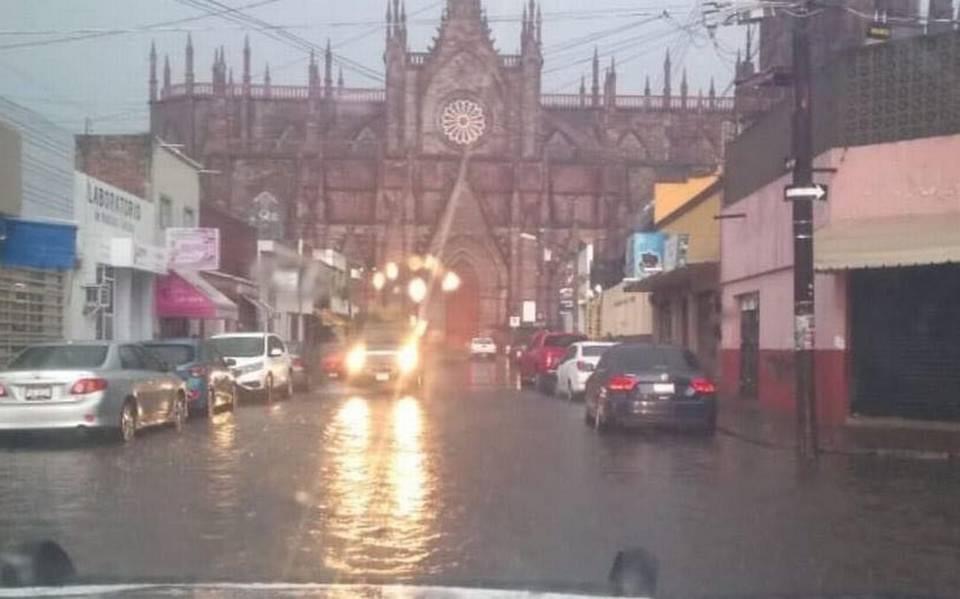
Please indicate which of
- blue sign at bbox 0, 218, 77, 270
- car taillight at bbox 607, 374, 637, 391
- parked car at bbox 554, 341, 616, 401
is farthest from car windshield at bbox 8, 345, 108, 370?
parked car at bbox 554, 341, 616, 401

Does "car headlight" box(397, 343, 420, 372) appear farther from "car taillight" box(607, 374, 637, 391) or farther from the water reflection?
"car taillight" box(607, 374, 637, 391)

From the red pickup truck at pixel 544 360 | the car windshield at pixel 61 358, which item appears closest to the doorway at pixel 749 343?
the red pickup truck at pixel 544 360

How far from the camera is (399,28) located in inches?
3383

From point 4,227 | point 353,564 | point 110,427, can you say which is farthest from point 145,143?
point 353,564

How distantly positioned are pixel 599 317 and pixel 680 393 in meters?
43.4

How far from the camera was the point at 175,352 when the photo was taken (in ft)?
83.0

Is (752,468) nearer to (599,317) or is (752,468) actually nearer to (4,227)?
(4,227)

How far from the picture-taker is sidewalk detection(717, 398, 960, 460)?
1877 cm

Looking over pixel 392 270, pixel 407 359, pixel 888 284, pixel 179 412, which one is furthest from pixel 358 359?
pixel 392 270

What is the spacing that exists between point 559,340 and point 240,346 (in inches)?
451

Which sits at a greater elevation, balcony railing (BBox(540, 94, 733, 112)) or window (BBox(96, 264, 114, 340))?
balcony railing (BBox(540, 94, 733, 112))

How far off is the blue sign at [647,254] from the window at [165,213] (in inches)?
564

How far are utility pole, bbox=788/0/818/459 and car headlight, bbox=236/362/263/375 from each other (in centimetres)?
1597

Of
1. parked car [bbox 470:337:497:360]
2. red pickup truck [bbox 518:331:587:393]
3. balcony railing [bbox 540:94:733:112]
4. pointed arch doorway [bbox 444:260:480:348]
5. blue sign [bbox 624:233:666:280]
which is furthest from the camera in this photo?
balcony railing [bbox 540:94:733:112]
